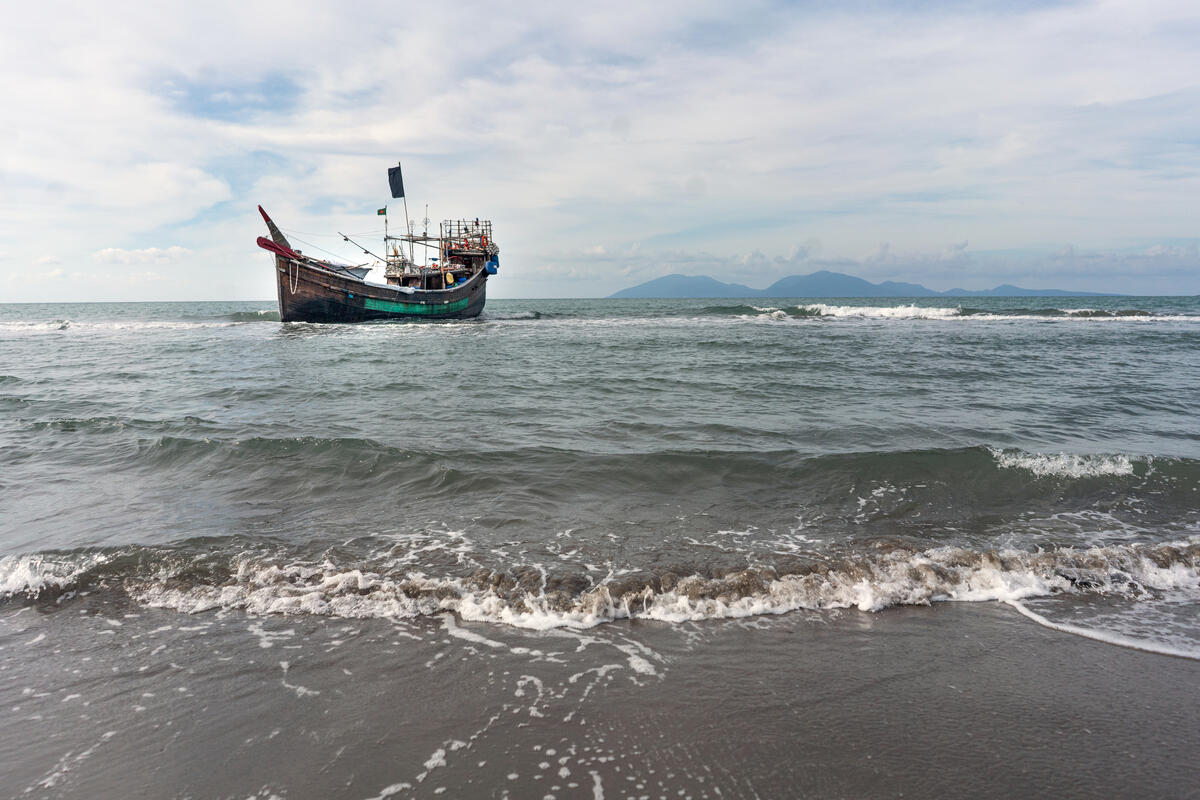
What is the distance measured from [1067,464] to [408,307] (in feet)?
130

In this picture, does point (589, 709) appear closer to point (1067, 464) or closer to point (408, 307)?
point (1067, 464)

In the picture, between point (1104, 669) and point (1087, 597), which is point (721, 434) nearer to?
point (1087, 597)

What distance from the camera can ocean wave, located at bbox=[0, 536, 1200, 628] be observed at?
14.5 feet

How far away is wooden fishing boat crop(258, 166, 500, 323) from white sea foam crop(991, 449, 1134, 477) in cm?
3773

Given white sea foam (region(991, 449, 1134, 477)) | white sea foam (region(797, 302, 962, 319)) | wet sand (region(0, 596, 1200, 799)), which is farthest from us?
white sea foam (region(797, 302, 962, 319))

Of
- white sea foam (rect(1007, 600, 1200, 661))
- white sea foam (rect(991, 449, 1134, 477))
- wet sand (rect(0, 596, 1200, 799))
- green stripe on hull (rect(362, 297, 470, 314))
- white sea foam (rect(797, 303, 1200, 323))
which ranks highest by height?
green stripe on hull (rect(362, 297, 470, 314))

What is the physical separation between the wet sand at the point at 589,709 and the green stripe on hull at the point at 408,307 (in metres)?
Result: 38.2

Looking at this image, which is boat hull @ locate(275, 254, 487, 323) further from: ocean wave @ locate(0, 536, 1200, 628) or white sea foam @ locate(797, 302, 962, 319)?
ocean wave @ locate(0, 536, 1200, 628)

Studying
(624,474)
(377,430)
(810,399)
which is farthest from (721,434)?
(377,430)

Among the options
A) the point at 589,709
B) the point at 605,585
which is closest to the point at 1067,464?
the point at 605,585

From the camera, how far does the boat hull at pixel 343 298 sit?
3800cm

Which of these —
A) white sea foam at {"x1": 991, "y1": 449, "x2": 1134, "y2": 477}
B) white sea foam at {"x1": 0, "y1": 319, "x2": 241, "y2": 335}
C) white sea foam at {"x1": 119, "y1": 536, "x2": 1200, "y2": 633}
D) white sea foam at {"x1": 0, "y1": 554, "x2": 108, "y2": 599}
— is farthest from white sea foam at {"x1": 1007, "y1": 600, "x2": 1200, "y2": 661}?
white sea foam at {"x1": 0, "y1": 319, "x2": 241, "y2": 335}

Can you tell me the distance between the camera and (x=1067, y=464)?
774 centimetres

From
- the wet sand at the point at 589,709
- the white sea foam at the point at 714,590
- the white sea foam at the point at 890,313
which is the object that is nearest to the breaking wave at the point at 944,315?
the white sea foam at the point at 890,313
